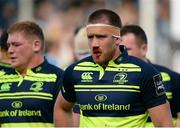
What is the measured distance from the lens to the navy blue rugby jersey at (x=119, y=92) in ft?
30.0

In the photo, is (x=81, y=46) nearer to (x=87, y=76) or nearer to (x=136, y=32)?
(x=136, y=32)

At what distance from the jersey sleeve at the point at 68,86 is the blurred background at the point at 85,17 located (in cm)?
885

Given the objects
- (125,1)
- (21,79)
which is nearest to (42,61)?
(21,79)

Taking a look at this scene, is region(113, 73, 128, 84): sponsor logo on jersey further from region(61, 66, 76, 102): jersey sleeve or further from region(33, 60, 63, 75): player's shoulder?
region(33, 60, 63, 75): player's shoulder

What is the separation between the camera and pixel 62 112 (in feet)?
32.1

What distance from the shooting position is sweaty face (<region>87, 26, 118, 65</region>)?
9195 millimetres

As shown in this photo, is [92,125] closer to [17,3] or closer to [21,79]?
[21,79]

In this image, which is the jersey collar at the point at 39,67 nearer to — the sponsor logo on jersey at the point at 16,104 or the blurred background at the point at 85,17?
the sponsor logo on jersey at the point at 16,104

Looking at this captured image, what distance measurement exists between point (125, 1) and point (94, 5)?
0.78 m

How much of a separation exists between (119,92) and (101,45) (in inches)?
19.4

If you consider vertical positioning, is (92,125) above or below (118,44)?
below

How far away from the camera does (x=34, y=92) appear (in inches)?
393

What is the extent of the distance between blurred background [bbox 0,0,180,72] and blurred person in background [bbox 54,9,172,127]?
29.7 ft

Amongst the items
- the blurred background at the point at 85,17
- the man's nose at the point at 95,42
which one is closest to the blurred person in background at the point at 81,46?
the man's nose at the point at 95,42
